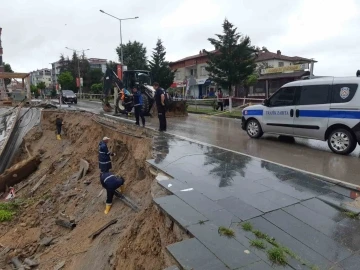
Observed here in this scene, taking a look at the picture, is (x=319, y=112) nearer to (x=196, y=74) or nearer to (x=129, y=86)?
(x=129, y=86)

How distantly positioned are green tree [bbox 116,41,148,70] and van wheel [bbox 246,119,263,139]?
3446 cm

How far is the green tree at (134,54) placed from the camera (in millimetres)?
43181

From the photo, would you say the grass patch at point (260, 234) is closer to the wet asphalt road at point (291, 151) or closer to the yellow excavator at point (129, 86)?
the wet asphalt road at point (291, 151)

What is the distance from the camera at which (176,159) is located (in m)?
6.91

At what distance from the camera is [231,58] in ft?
78.4

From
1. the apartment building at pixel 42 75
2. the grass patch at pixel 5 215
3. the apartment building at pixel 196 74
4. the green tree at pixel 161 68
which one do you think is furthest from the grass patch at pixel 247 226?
the apartment building at pixel 42 75

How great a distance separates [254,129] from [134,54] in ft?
124

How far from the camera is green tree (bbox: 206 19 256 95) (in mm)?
23875

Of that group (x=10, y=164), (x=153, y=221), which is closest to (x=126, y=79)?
(x=10, y=164)

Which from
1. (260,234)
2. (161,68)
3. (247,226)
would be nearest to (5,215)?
(247,226)

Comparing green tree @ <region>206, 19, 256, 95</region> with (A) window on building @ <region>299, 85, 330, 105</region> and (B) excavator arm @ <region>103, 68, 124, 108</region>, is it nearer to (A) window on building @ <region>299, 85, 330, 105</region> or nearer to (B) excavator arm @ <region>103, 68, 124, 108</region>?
(B) excavator arm @ <region>103, 68, 124, 108</region>

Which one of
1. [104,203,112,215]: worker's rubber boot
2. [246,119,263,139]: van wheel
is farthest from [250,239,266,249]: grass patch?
[246,119,263,139]: van wheel

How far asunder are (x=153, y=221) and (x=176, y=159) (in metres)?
2.50

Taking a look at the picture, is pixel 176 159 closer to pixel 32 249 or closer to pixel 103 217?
pixel 103 217
